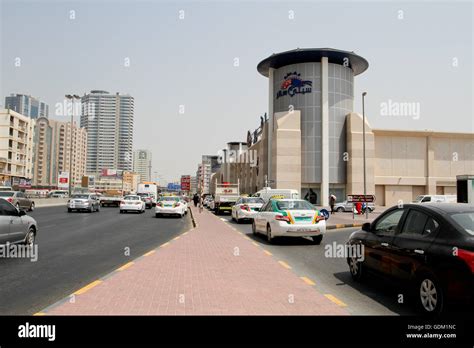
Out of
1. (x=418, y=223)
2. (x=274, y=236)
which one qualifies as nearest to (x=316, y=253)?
(x=274, y=236)

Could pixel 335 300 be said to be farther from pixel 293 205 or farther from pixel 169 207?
pixel 169 207

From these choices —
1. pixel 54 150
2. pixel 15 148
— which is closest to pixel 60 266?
pixel 15 148

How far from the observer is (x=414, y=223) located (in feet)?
18.9

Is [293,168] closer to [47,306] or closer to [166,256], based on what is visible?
[166,256]

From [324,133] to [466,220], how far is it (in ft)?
173

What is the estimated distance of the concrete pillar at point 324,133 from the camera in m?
56.1

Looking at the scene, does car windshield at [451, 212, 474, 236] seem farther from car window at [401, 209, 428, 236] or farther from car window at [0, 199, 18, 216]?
car window at [0, 199, 18, 216]

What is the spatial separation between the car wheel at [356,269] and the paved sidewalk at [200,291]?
1086mm

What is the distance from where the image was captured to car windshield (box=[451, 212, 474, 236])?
488 centimetres

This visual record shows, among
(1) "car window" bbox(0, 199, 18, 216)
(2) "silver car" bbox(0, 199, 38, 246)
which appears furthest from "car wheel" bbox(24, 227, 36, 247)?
(1) "car window" bbox(0, 199, 18, 216)

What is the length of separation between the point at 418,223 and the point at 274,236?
7468mm

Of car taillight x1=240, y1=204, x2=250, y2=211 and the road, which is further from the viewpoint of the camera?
car taillight x1=240, y1=204, x2=250, y2=211

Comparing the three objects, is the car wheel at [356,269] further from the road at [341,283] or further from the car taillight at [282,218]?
the car taillight at [282,218]

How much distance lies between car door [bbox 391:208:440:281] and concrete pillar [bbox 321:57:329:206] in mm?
50874
